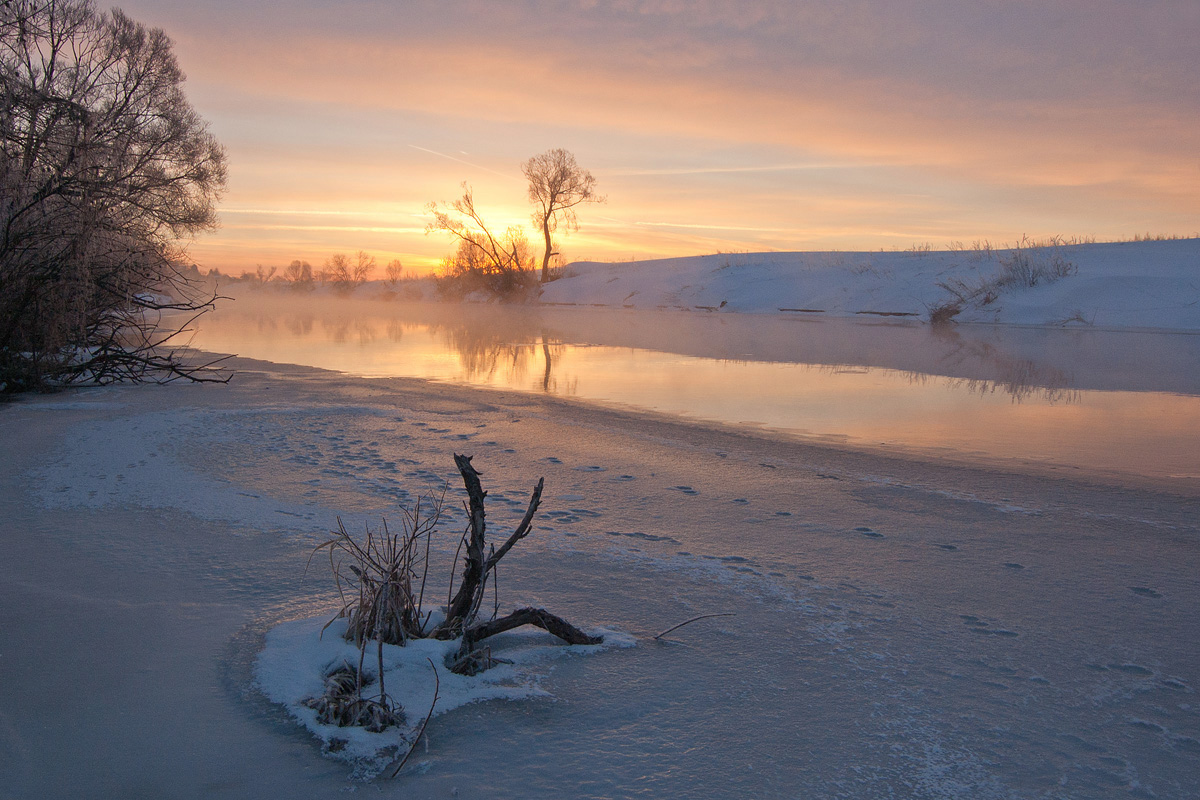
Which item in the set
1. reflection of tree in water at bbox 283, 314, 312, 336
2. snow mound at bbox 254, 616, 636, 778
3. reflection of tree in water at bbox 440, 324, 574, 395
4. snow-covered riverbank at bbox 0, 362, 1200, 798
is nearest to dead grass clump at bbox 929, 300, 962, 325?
reflection of tree in water at bbox 440, 324, 574, 395

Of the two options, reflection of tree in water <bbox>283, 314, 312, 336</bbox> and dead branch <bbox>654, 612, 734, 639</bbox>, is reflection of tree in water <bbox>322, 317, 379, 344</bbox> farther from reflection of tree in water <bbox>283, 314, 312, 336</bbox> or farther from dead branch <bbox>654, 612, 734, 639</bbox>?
dead branch <bbox>654, 612, 734, 639</bbox>

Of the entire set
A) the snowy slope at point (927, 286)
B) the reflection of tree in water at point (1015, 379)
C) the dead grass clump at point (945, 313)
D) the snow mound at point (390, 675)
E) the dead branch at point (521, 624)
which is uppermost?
the snowy slope at point (927, 286)

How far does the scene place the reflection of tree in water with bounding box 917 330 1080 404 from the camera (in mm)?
8805

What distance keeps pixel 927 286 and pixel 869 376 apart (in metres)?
17.9

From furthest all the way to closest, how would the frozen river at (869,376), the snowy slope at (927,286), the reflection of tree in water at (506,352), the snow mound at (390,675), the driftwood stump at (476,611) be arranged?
the snowy slope at (927,286)
the reflection of tree in water at (506,352)
the frozen river at (869,376)
the driftwood stump at (476,611)
the snow mound at (390,675)

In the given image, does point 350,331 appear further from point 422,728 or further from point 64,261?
point 422,728

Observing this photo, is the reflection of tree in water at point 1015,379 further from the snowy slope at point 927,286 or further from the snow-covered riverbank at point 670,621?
the snowy slope at point 927,286

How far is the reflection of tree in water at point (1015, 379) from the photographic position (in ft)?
28.9

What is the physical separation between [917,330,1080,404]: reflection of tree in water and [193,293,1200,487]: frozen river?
1.2 inches

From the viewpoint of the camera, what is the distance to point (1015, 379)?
398 inches

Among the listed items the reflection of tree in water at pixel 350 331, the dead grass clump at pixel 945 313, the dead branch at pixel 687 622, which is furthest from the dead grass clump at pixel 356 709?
the dead grass clump at pixel 945 313

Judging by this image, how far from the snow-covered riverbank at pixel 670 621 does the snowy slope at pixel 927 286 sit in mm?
18680

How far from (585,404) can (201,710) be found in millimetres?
5824

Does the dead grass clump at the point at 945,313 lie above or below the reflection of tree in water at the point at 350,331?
above
